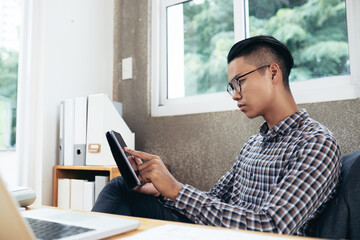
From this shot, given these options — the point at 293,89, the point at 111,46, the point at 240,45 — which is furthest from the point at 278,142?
the point at 111,46

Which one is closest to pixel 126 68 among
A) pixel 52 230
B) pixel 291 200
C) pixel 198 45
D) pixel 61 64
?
pixel 61 64

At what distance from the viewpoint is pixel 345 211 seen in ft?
2.82

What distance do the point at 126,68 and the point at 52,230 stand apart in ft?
6.09

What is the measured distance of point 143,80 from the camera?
221 centimetres

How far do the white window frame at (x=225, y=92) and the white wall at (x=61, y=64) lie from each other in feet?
1.41

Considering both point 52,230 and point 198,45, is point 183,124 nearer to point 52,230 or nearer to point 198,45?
point 198,45

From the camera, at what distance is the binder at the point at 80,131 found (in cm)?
185

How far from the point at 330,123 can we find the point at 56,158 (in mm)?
1624

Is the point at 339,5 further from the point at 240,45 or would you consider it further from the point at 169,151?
the point at 169,151

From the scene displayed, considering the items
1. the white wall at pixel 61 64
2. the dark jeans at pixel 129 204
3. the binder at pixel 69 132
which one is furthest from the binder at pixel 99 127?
the dark jeans at pixel 129 204

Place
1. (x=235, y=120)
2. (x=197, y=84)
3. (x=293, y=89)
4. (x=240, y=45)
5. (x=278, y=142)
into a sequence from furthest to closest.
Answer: (x=197, y=84) < (x=235, y=120) < (x=293, y=89) < (x=240, y=45) < (x=278, y=142)

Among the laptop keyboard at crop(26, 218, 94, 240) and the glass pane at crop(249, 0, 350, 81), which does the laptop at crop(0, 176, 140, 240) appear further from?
the glass pane at crop(249, 0, 350, 81)

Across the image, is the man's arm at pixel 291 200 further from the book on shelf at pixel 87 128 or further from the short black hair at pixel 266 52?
the book on shelf at pixel 87 128

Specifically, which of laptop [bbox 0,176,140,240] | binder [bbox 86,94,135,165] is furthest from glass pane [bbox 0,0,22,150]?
laptop [bbox 0,176,140,240]
